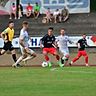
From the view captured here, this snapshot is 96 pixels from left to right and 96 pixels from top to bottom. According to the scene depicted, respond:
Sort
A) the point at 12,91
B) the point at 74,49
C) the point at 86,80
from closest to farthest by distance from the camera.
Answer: the point at 12,91, the point at 86,80, the point at 74,49

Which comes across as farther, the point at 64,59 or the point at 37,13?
the point at 37,13

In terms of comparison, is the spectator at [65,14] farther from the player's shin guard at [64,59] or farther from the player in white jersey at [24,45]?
the player in white jersey at [24,45]

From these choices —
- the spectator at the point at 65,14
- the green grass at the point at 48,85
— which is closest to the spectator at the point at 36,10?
the spectator at the point at 65,14

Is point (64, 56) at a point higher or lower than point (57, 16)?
lower

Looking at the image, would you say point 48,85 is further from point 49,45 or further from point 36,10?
point 36,10

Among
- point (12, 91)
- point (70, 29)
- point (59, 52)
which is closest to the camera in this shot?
point (12, 91)

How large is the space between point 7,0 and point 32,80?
26.9 meters

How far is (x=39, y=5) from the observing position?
42.7 m

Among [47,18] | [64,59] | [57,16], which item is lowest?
[64,59]

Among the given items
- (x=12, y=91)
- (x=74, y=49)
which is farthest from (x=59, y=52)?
(x=12, y=91)

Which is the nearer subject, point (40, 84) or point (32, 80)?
point (40, 84)

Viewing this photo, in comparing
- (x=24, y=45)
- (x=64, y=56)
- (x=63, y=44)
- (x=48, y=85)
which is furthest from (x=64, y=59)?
(x=48, y=85)

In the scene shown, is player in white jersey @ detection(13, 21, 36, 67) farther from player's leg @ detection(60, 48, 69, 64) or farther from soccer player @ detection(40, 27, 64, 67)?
player's leg @ detection(60, 48, 69, 64)

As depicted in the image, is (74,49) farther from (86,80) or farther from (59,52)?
(86,80)
